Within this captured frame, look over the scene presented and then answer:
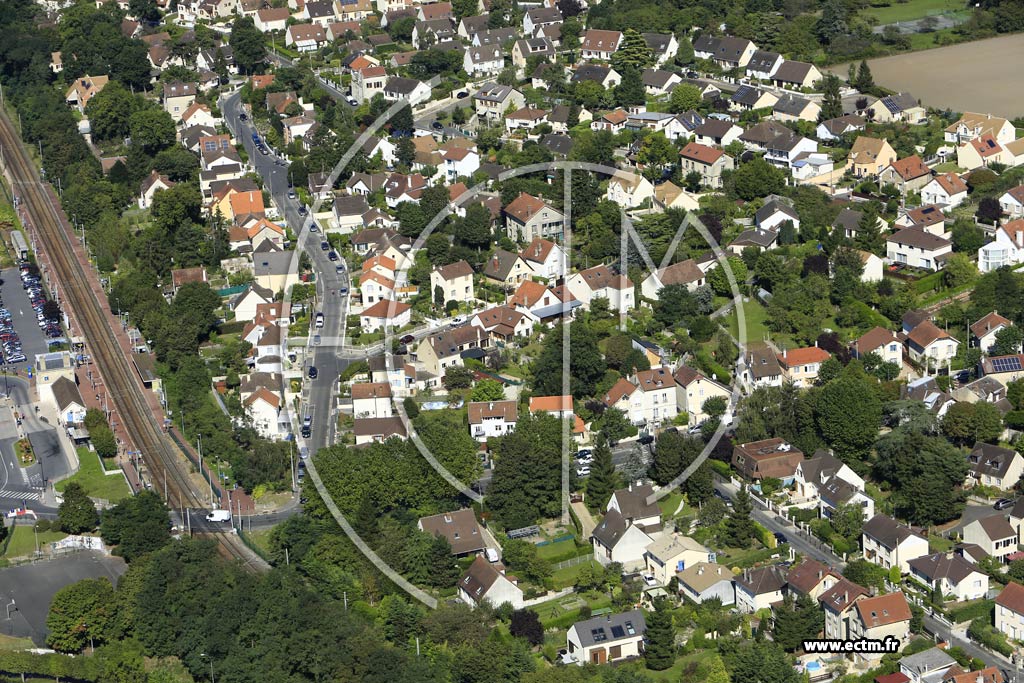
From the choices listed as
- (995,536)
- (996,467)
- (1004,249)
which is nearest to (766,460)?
(996,467)

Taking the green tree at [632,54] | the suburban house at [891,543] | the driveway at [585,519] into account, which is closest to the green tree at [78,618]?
the driveway at [585,519]

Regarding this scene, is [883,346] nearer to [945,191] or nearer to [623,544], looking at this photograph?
[945,191]

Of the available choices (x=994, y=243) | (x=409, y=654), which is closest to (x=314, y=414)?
(x=409, y=654)

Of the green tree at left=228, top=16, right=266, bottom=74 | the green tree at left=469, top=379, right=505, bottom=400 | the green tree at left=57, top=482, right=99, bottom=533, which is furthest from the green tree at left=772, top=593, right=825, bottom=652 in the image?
the green tree at left=228, top=16, right=266, bottom=74

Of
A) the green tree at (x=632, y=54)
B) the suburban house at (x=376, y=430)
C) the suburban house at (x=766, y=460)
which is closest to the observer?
the suburban house at (x=766, y=460)

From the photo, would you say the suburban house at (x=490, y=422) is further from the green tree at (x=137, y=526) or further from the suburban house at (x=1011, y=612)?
the suburban house at (x=1011, y=612)

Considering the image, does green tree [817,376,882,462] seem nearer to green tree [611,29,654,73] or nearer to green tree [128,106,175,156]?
green tree [611,29,654,73]
